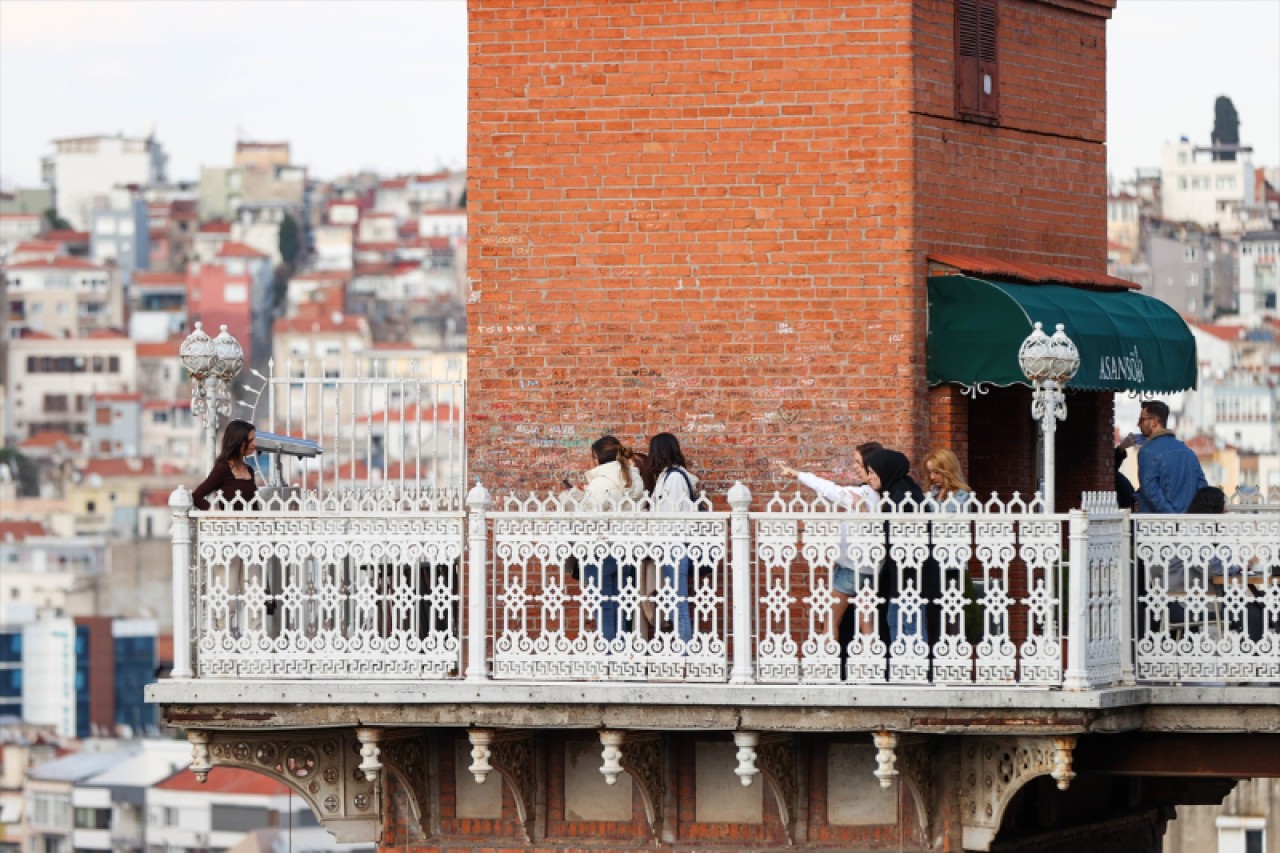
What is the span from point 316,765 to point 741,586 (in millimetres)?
2754

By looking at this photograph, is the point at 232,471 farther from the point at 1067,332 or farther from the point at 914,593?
the point at 1067,332

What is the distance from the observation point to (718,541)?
573 inches

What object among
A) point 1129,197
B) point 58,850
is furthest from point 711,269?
point 1129,197

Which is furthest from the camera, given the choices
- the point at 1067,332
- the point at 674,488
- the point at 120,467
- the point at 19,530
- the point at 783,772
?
the point at 120,467

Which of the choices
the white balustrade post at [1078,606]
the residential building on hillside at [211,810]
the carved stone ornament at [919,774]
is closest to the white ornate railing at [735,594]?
the white balustrade post at [1078,606]

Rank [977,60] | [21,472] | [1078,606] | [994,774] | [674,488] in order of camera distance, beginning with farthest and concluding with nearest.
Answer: [21,472] < [977,60] < [674,488] < [994,774] < [1078,606]

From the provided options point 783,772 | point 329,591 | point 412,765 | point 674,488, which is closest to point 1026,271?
point 674,488

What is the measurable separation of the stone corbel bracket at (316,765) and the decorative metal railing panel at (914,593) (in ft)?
8.43

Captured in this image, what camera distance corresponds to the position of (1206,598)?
14484 mm

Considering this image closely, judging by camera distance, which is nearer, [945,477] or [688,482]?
[945,477]

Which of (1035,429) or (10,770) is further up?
(1035,429)

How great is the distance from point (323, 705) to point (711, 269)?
316 cm

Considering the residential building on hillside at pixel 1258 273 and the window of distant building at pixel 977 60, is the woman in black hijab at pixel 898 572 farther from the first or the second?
the residential building on hillside at pixel 1258 273

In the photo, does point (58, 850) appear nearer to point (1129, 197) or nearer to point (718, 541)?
point (1129, 197)
